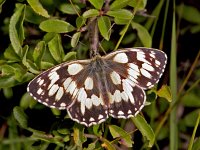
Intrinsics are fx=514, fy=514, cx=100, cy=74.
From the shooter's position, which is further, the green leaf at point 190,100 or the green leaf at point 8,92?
the green leaf at point 190,100

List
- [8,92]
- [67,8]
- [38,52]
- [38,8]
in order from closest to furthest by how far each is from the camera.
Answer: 1. [38,52]
2. [38,8]
3. [67,8]
4. [8,92]

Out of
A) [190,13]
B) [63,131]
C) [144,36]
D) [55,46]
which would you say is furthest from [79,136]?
[190,13]

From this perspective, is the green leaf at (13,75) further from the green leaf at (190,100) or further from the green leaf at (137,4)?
the green leaf at (190,100)

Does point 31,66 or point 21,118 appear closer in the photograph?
point 31,66

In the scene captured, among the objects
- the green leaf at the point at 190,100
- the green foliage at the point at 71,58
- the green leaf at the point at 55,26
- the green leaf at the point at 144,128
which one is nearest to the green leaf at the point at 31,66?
the green foliage at the point at 71,58


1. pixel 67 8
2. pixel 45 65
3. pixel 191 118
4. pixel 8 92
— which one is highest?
pixel 67 8

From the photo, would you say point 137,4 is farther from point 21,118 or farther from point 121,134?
point 21,118

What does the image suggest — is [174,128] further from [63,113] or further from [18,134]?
[18,134]
